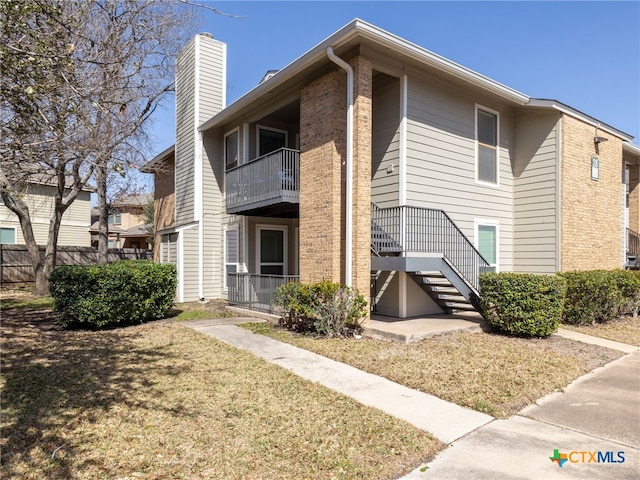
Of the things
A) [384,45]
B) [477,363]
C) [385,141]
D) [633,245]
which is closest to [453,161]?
[385,141]

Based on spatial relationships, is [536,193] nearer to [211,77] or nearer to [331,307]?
[331,307]

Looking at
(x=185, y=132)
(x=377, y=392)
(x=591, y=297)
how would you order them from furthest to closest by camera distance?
(x=185, y=132), (x=591, y=297), (x=377, y=392)

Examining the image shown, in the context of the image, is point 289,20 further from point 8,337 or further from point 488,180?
point 8,337

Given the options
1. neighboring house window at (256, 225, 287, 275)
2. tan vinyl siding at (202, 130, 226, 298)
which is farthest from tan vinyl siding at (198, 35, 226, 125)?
neighboring house window at (256, 225, 287, 275)

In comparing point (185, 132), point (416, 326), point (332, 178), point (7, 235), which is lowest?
point (416, 326)

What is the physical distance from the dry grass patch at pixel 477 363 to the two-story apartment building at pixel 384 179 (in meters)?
1.55

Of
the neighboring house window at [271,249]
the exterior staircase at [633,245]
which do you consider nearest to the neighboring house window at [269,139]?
the neighboring house window at [271,249]

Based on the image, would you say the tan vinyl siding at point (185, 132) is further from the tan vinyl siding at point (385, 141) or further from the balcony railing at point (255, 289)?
the tan vinyl siding at point (385, 141)

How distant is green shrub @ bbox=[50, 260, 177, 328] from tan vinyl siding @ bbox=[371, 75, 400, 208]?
18.7 feet

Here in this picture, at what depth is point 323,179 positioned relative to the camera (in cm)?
926

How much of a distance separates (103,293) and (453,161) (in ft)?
28.9

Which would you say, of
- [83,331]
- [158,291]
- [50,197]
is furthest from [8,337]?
[50,197]

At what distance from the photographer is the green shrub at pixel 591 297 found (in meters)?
9.53

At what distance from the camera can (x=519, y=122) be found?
11953 mm
